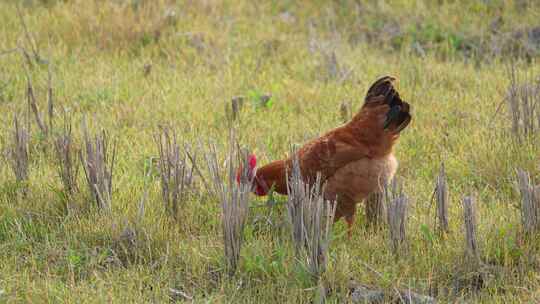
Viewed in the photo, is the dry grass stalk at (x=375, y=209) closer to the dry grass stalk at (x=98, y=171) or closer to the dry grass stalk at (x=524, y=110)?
the dry grass stalk at (x=524, y=110)

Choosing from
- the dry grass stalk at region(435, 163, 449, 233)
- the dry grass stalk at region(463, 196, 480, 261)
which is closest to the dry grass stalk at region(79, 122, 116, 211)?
the dry grass stalk at region(435, 163, 449, 233)

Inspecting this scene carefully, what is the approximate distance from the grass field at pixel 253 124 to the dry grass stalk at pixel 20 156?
6cm

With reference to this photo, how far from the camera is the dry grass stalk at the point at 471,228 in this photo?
4020 millimetres

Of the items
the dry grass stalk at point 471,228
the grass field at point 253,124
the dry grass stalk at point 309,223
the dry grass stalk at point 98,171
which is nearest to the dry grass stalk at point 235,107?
the grass field at point 253,124

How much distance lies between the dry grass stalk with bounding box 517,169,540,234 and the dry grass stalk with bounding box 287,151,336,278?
1064 mm

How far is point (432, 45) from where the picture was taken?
7.85m

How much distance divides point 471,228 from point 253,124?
2540mm

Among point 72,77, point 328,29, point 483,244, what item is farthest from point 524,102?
point 72,77

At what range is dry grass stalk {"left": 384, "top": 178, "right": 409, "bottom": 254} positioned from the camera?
4.16 metres

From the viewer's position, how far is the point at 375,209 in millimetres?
4656

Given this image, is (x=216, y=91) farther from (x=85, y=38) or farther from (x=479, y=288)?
(x=479, y=288)

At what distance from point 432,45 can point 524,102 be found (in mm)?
2519

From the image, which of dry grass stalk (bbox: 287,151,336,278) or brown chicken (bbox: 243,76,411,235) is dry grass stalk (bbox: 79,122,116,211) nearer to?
brown chicken (bbox: 243,76,411,235)

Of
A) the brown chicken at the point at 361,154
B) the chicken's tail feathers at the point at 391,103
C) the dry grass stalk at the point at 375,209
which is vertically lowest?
the dry grass stalk at the point at 375,209
